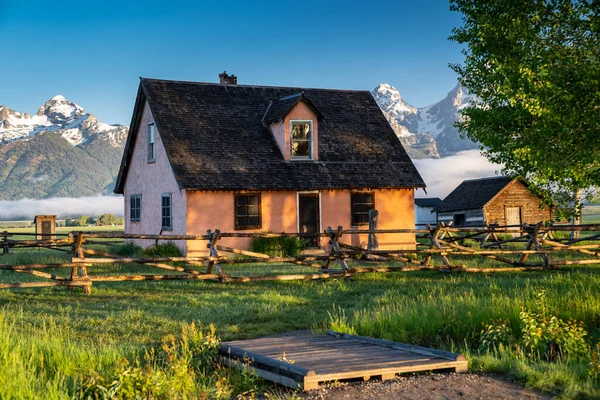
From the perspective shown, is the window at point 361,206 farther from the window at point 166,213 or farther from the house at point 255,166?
the window at point 166,213

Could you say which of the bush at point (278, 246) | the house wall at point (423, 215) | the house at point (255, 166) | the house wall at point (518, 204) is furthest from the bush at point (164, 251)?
the house wall at point (423, 215)

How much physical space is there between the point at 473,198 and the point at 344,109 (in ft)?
60.0

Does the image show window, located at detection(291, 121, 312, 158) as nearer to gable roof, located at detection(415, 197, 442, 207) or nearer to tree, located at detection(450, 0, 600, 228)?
tree, located at detection(450, 0, 600, 228)

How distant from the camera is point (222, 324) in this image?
504 inches

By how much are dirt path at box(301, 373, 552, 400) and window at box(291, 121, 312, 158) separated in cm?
2162

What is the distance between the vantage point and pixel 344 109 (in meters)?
32.9

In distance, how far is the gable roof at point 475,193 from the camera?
152 ft

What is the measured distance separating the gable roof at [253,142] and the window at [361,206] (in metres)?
0.79

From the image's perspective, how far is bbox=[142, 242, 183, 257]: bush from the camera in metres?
26.7

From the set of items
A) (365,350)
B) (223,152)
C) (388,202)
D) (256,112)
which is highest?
(256,112)

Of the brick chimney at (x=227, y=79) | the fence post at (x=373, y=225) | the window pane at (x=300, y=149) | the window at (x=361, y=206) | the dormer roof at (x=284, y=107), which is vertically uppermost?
the brick chimney at (x=227, y=79)

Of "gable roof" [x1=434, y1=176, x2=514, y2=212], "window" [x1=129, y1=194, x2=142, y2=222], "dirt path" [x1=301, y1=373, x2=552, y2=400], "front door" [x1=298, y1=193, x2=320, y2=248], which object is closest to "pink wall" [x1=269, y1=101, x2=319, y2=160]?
"front door" [x1=298, y1=193, x2=320, y2=248]

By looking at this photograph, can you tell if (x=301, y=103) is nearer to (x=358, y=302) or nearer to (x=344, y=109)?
(x=344, y=109)

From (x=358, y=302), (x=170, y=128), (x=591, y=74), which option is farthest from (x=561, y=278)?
(x=170, y=128)
